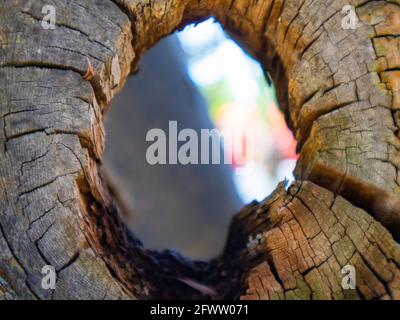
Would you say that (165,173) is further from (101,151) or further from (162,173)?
(101,151)

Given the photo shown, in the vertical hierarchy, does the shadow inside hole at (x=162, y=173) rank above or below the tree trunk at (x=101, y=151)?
above

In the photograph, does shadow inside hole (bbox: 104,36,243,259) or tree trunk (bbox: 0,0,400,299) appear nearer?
tree trunk (bbox: 0,0,400,299)

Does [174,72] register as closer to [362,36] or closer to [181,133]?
[181,133]

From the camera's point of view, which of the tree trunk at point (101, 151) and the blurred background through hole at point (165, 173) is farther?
the blurred background through hole at point (165, 173)

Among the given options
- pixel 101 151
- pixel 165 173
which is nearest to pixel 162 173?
pixel 165 173

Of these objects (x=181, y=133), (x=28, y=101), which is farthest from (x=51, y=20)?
(x=181, y=133)

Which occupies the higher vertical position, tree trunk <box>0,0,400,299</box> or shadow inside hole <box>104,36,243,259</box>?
shadow inside hole <box>104,36,243,259</box>
